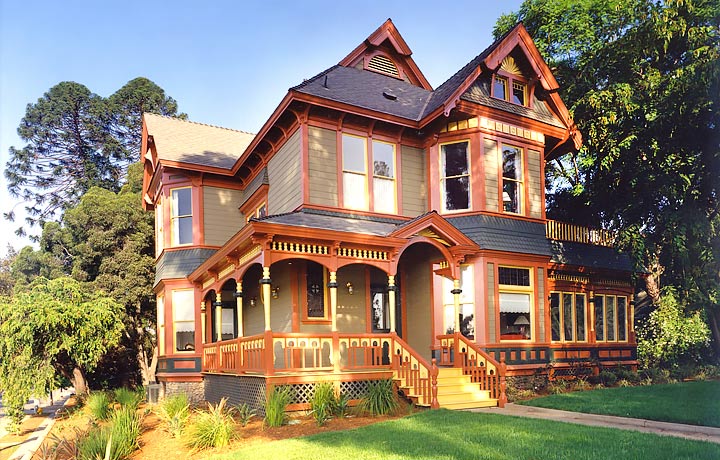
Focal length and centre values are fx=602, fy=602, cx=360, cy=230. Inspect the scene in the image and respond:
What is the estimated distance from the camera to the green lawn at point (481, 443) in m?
7.49

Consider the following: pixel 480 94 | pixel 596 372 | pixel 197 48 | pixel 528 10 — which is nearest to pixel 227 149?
pixel 197 48

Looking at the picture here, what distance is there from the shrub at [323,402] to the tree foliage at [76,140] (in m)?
30.6

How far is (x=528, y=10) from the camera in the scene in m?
22.4

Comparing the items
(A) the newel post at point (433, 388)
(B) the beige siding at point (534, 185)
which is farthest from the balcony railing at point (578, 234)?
(A) the newel post at point (433, 388)

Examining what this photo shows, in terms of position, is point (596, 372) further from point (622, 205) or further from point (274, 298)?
point (274, 298)

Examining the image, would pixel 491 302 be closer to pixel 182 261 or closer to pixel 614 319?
pixel 614 319

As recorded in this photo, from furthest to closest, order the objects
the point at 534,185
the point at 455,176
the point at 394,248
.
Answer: the point at 534,185 → the point at 455,176 → the point at 394,248

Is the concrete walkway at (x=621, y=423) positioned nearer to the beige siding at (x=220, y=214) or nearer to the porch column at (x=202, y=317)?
the porch column at (x=202, y=317)

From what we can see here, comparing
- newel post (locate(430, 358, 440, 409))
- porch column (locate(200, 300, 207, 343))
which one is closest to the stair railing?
newel post (locate(430, 358, 440, 409))

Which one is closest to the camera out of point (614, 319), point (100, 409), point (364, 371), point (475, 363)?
point (364, 371)

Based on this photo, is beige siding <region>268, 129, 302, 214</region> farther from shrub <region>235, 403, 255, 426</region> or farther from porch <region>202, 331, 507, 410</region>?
shrub <region>235, 403, 255, 426</region>

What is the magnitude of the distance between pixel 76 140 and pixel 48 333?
2665 cm

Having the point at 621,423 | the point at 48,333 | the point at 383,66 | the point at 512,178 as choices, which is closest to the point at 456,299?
the point at 512,178

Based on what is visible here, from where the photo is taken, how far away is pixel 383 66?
18.4 meters
